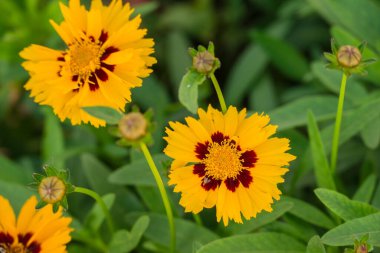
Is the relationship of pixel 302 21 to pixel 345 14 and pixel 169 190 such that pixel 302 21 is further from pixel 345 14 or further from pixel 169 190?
pixel 169 190

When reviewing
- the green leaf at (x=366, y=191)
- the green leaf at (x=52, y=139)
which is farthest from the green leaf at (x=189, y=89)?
the green leaf at (x=52, y=139)

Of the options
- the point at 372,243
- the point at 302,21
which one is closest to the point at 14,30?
the point at 302,21

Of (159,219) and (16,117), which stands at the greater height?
(16,117)

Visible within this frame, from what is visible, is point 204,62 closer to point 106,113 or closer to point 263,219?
point 106,113

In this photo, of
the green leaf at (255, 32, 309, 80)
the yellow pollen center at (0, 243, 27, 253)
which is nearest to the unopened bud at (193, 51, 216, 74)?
the yellow pollen center at (0, 243, 27, 253)

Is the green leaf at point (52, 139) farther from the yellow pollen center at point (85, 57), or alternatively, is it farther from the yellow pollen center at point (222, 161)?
the yellow pollen center at point (222, 161)

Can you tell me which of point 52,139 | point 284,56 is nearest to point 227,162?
point 52,139
